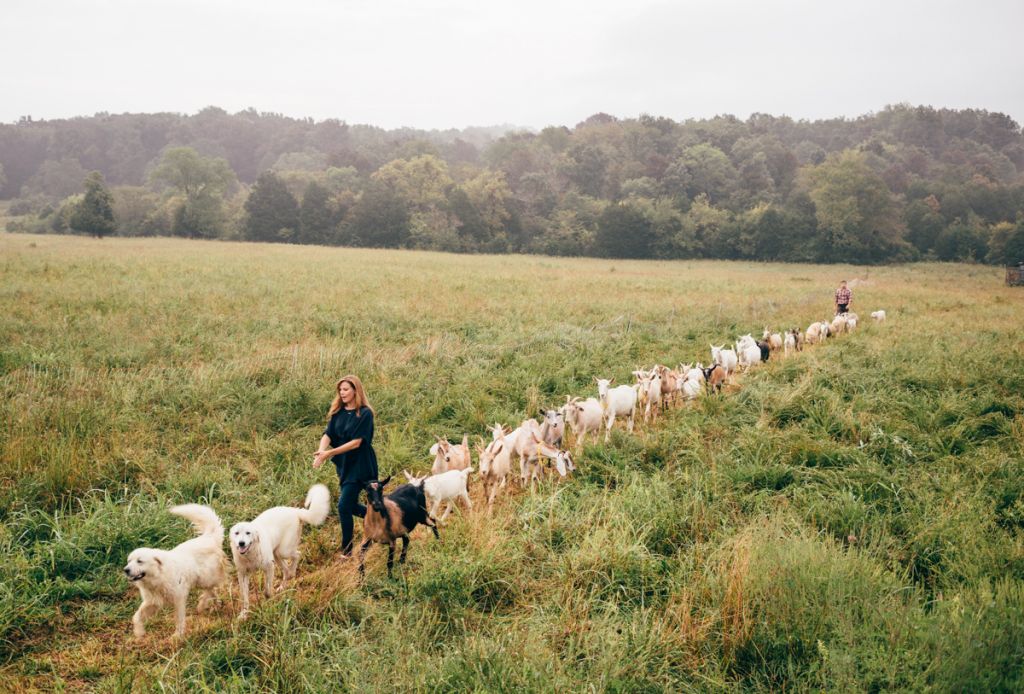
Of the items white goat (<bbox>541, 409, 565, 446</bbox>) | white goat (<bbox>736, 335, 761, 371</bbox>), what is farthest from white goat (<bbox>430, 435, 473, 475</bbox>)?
white goat (<bbox>736, 335, 761, 371</bbox>)

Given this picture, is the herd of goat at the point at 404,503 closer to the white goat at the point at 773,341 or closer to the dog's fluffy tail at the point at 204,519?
the dog's fluffy tail at the point at 204,519

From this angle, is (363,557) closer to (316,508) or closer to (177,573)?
(316,508)

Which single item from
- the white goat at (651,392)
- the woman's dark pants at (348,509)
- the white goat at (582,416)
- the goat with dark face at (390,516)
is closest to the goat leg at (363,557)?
the goat with dark face at (390,516)

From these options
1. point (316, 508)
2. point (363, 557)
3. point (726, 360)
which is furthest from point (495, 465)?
point (726, 360)

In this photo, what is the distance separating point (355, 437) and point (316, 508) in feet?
2.43

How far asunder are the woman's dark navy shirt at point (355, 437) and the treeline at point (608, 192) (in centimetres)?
5781

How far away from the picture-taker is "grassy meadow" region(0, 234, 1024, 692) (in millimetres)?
3787

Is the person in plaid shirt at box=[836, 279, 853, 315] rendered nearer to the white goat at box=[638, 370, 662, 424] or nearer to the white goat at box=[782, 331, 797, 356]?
the white goat at box=[782, 331, 797, 356]

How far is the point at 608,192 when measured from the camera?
8725cm

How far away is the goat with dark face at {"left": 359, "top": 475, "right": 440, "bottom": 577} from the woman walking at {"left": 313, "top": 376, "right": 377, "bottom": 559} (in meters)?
0.32

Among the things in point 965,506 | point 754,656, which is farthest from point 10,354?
point 965,506

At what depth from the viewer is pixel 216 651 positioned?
3.98 m

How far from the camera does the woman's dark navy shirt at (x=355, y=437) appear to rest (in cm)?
552

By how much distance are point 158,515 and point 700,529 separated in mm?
5528
